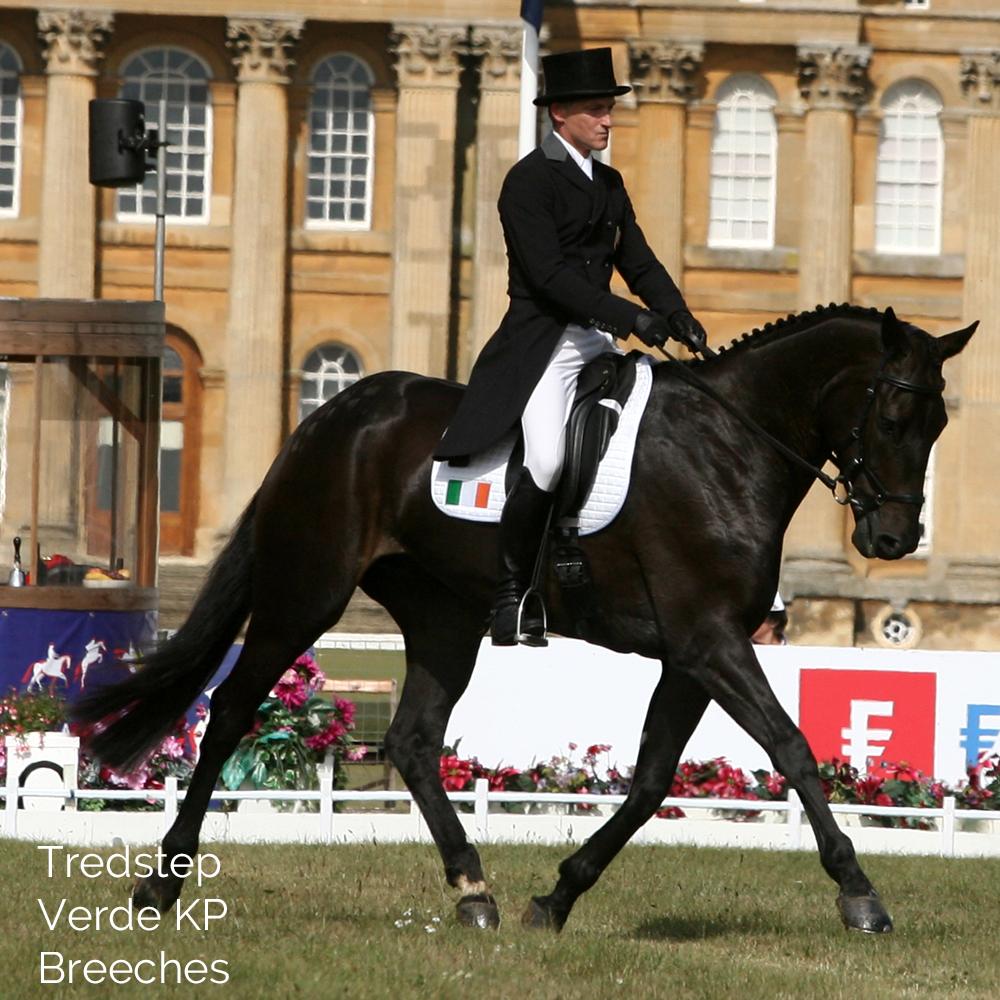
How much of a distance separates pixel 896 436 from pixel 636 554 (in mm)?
1043

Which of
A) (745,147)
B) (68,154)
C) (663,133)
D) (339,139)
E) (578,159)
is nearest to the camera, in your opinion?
(578,159)

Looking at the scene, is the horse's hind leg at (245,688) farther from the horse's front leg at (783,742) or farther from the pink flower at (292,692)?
the pink flower at (292,692)

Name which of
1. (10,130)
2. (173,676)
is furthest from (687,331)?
(10,130)

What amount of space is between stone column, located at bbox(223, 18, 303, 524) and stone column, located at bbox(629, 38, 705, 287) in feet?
20.7

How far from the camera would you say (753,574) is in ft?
30.6

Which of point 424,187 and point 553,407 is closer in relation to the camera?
point 553,407

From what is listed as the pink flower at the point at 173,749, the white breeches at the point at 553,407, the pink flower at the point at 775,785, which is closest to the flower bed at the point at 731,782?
the pink flower at the point at 775,785

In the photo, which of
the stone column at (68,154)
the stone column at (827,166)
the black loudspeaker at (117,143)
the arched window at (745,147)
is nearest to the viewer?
the black loudspeaker at (117,143)

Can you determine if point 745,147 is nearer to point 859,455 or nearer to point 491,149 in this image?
point 491,149

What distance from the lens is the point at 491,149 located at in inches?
1769

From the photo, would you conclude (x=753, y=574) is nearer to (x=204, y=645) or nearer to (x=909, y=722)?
(x=204, y=645)

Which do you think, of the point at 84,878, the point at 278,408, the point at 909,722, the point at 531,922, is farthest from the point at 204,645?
the point at 278,408

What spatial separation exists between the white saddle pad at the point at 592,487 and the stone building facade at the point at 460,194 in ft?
114

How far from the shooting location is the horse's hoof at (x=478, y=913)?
9602 millimetres
